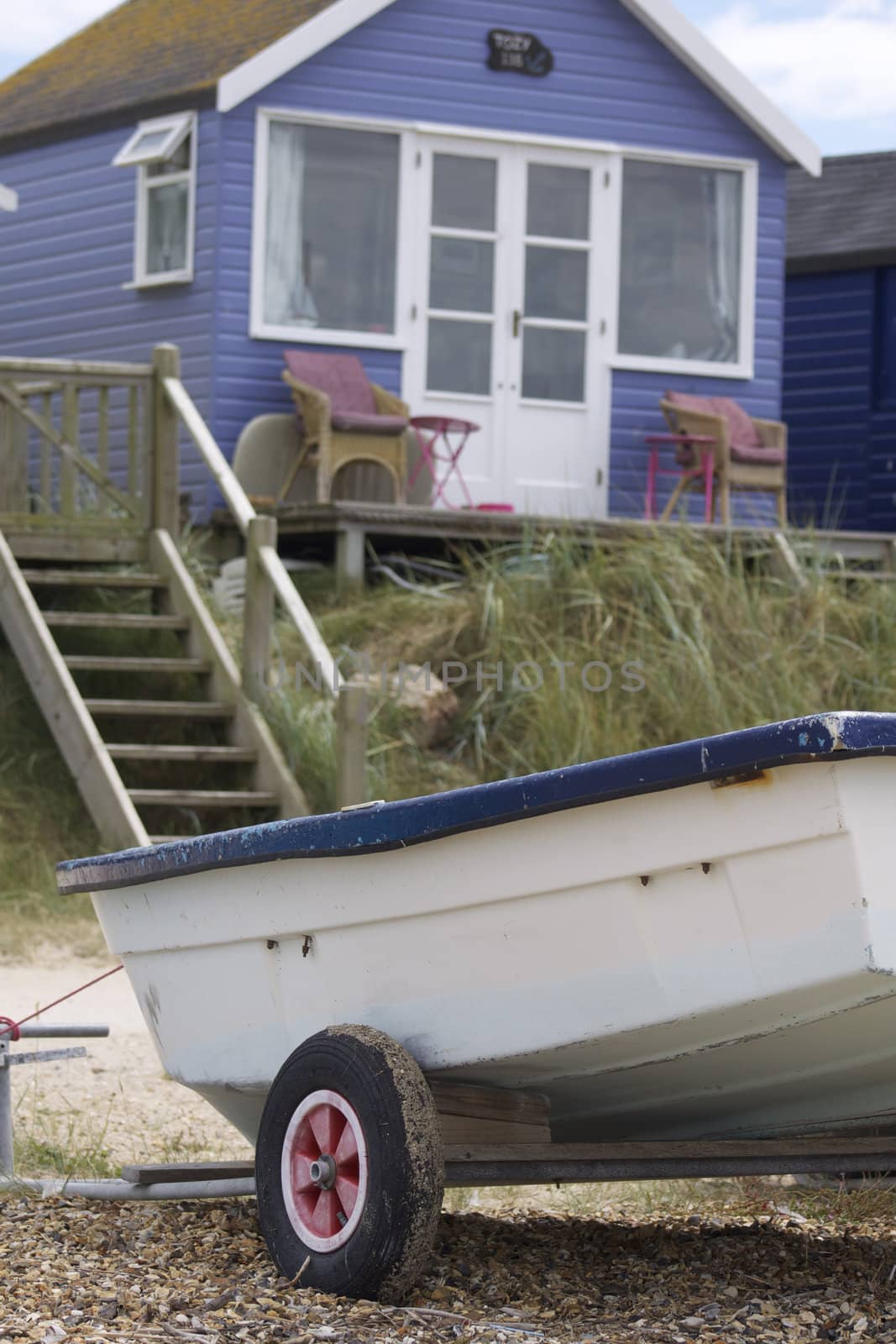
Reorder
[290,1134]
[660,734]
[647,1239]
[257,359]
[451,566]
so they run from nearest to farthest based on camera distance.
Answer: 1. [290,1134]
2. [647,1239]
3. [660,734]
4. [451,566]
5. [257,359]

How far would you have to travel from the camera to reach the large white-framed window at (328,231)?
1359 centimetres

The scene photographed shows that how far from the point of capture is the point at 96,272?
14688 mm

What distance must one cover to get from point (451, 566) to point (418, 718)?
1.68 metres

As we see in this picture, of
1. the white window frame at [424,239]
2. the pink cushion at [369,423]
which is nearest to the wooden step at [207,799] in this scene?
the pink cushion at [369,423]

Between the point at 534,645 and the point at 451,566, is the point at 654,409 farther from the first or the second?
the point at 534,645

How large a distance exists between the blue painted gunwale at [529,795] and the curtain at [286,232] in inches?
378

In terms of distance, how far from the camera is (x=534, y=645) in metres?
10.8

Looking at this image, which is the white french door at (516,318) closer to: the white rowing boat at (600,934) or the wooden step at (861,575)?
the wooden step at (861,575)

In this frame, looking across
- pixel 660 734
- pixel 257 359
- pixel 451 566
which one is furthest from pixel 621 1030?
pixel 257 359

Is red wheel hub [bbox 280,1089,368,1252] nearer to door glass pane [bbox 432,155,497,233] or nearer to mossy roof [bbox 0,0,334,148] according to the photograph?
mossy roof [bbox 0,0,334,148]

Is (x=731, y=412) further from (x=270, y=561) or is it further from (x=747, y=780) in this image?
(x=747, y=780)

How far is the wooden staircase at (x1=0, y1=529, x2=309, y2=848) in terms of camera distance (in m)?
9.66

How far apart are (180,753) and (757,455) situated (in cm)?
574

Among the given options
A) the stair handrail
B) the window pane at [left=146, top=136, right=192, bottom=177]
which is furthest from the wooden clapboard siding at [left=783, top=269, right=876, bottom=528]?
the stair handrail
